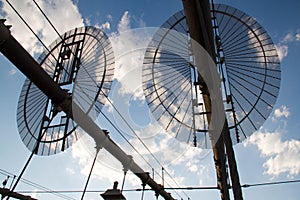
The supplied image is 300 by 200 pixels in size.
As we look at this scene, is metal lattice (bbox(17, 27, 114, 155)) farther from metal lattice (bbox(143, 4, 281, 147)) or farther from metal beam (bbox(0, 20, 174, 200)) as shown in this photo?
metal lattice (bbox(143, 4, 281, 147))

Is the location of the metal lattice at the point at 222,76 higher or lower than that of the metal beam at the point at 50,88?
higher

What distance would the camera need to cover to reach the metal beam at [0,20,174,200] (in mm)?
7156

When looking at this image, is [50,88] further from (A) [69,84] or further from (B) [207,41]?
(B) [207,41]

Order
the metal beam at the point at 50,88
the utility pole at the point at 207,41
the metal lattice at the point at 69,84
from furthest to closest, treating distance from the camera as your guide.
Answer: the metal lattice at the point at 69,84 < the utility pole at the point at 207,41 < the metal beam at the point at 50,88

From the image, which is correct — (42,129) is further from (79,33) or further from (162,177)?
(162,177)

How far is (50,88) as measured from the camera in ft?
28.0

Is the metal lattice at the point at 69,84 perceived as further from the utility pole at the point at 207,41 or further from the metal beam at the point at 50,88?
the utility pole at the point at 207,41

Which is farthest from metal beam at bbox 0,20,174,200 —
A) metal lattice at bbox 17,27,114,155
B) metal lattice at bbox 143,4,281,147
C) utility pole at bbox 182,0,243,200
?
utility pole at bbox 182,0,243,200

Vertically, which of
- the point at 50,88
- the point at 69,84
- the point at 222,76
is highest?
the point at 222,76

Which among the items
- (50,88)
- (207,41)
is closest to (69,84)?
(50,88)

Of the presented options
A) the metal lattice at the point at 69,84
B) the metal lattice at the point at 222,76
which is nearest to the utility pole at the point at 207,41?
the metal lattice at the point at 222,76

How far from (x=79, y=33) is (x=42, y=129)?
5237mm

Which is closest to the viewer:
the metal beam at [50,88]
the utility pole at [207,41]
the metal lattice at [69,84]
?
the metal beam at [50,88]

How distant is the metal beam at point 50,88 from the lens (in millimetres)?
7156
